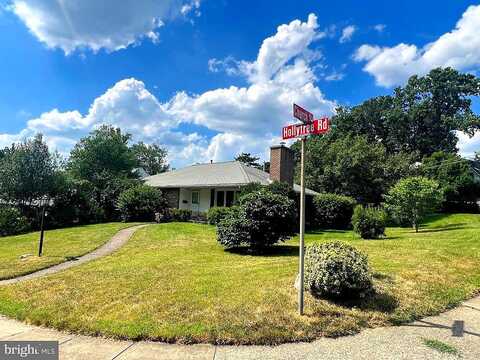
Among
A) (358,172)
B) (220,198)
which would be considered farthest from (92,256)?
(358,172)

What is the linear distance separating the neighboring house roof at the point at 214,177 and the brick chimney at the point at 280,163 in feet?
2.60

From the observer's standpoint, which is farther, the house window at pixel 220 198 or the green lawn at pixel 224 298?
the house window at pixel 220 198

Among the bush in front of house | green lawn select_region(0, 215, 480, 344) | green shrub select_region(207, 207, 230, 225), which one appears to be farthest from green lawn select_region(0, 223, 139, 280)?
green shrub select_region(207, 207, 230, 225)

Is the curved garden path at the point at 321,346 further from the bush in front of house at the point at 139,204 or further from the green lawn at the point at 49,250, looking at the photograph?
the bush in front of house at the point at 139,204

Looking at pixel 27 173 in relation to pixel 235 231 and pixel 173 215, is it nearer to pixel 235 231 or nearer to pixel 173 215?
pixel 173 215

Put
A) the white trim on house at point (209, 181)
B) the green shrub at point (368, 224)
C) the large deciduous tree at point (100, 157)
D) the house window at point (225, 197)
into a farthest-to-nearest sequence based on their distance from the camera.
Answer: the large deciduous tree at point (100, 157) → the house window at point (225, 197) → the white trim on house at point (209, 181) → the green shrub at point (368, 224)

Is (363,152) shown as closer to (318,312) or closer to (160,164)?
(318,312)

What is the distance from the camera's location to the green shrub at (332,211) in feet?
69.7

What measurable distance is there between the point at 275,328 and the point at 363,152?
29.5m

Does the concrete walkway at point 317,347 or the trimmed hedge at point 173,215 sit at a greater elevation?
the trimmed hedge at point 173,215

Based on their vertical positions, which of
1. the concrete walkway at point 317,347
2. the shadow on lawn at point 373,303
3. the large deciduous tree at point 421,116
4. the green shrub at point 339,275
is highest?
the large deciduous tree at point 421,116

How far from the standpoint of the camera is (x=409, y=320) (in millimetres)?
4926

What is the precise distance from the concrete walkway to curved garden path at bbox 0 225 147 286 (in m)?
4.26

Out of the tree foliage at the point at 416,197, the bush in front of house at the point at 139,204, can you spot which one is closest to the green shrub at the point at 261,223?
the tree foliage at the point at 416,197
